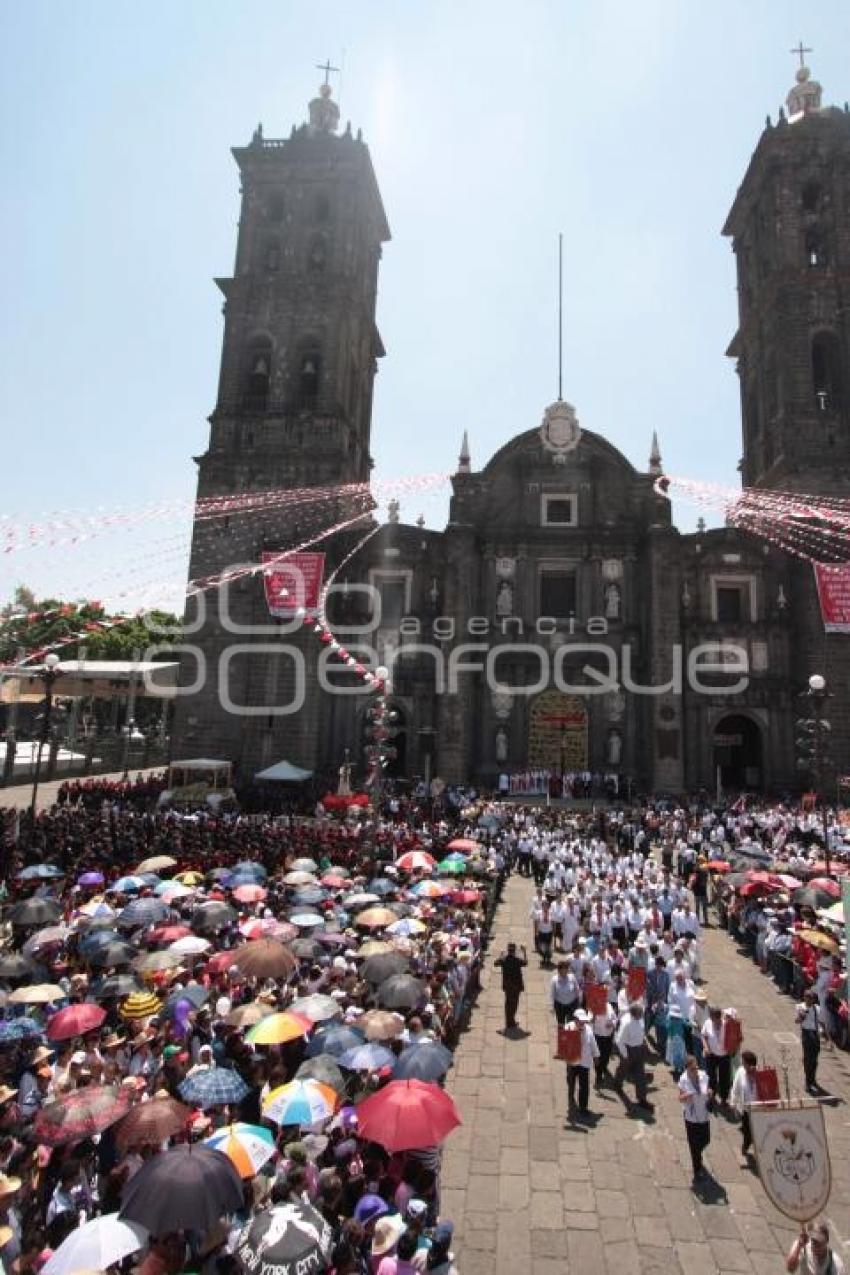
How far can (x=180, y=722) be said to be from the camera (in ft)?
117

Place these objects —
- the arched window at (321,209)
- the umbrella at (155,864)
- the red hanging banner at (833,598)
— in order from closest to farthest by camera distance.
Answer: the umbrella at (155,864), the red hanging banner at (833,598), the arched window at (321,209)

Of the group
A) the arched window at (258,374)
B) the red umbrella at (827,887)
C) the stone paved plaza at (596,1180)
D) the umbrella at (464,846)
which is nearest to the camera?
the stone paved plaza at (596,1180)

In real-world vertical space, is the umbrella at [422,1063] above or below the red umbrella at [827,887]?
Result: below

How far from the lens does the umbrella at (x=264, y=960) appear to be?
9.57m

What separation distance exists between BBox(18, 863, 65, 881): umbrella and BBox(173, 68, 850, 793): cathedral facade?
18.6 m

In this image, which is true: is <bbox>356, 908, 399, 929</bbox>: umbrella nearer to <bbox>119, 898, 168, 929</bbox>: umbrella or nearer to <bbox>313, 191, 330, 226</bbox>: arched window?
<bbox>119, 898, 168, 929</bbox>: umbrella

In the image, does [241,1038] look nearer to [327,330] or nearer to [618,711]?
[618,711]

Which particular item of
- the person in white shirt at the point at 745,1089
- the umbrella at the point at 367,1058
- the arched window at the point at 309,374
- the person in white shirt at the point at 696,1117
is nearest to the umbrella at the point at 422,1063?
the umbrella at the point at 367,1058

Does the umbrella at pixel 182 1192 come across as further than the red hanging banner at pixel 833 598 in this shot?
No

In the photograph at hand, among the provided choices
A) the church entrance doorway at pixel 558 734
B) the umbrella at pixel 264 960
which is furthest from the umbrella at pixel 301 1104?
the church entrance doorway at pixel 558 734

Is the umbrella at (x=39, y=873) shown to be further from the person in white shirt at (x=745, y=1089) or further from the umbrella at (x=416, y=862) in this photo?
the person in white shirt at (x=745, y=1089)

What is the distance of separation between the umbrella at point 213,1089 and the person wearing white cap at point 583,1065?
416 centimetres

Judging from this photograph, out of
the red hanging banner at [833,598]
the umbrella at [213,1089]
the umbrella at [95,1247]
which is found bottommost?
the umbrella at [95,1247]

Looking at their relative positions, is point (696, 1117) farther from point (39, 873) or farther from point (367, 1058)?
point (39, 873)
